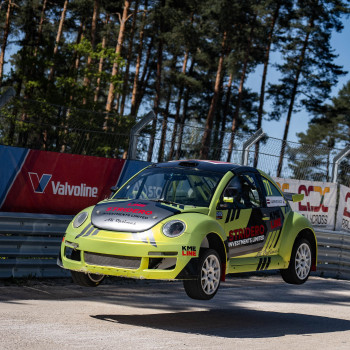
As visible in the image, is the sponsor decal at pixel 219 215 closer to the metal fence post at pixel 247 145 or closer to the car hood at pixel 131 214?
the car hood at pixel 131 214

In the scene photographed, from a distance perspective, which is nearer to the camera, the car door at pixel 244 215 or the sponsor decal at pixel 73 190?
the car door at pixel 244 215

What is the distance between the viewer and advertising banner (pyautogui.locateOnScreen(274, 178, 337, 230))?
53.7 feet

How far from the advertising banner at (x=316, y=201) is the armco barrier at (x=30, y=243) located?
6207 millimetres

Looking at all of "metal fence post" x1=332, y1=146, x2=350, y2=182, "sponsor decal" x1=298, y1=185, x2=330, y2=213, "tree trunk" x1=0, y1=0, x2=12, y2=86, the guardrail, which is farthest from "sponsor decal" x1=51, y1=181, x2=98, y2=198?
"tree trunk" x1=0, y1=0, x2=12, y2=86

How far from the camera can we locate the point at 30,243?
11555 millimetres

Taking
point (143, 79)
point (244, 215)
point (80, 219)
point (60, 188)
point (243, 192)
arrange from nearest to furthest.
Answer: point (80, 219) → point (244, 215) → point (243, 192) → point (60, 188) → point (143, 79)

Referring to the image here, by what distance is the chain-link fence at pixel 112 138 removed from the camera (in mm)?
12641

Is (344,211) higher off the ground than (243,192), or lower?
higher

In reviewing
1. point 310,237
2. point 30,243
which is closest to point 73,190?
point 30,243

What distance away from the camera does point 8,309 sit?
876 cm

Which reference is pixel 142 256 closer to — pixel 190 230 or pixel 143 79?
pixel 190 230

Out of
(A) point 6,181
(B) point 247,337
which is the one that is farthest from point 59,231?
(B) point 247,337

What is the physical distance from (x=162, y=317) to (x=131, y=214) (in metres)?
1.79

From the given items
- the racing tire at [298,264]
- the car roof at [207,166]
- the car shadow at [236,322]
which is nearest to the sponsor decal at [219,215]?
the car roof at [207,166]
